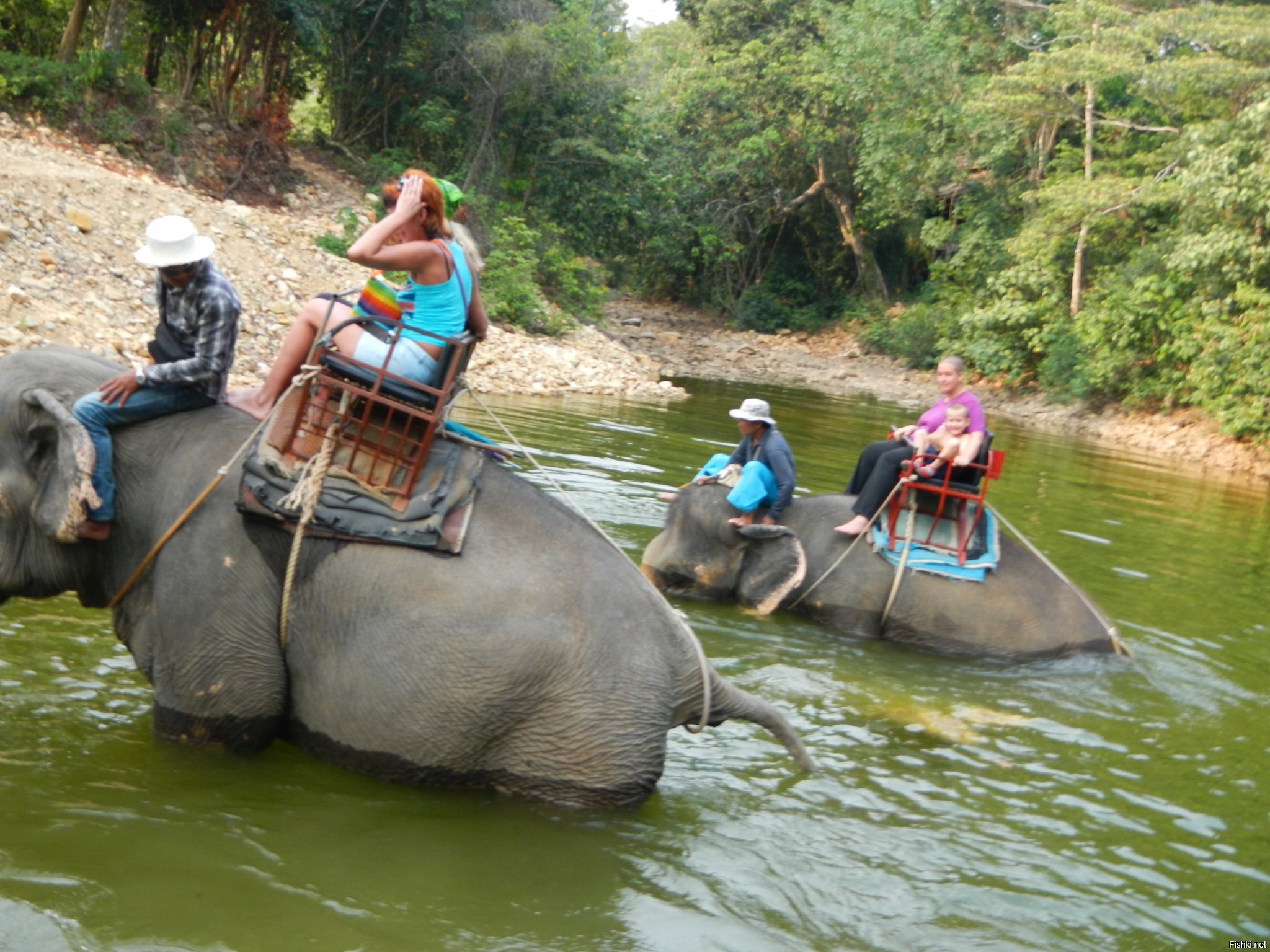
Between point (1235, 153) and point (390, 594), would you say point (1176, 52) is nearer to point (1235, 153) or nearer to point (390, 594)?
point (1235, 153)

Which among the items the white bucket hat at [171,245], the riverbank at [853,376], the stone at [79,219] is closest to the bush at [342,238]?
the stone at [79,219]

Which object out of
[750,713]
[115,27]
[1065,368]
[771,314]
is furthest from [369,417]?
[771,314]

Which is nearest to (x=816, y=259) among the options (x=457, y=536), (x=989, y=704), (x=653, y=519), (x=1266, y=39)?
(x=1266, y=39)

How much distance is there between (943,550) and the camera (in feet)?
25.4

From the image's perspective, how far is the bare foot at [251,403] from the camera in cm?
460

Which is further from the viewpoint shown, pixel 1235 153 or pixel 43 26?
pixel 43 26

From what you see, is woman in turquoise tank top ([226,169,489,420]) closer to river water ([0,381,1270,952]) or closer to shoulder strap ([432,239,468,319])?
shoulder strap ([432,239,468,319])

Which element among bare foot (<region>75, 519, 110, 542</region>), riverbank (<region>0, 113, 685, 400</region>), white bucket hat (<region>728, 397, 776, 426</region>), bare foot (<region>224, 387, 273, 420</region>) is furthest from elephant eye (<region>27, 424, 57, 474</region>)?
riverbank (<region>0, 113, 685, 400</region>)

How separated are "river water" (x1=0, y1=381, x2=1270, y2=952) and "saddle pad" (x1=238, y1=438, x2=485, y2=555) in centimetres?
93

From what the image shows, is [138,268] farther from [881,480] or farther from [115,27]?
[881,480]

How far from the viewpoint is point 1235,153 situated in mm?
19641

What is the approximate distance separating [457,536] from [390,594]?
0.99 feet

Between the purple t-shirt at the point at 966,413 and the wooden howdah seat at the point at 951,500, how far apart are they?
0.11 metres

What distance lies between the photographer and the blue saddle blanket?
7641 millimetres
